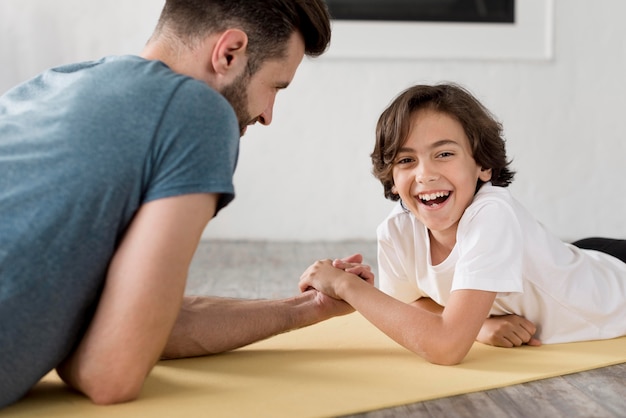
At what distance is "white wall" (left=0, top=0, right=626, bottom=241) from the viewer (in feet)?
14.4

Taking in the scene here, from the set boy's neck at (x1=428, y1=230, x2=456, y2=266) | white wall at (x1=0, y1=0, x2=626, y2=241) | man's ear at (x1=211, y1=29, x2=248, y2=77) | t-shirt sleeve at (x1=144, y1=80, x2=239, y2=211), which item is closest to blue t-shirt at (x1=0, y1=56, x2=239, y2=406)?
t-shirt sleeve at (x1=144, y1=80, x2=239, y2=211)

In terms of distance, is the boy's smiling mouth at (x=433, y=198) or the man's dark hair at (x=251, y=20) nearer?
the man's dark hair at (x=251, y=20)

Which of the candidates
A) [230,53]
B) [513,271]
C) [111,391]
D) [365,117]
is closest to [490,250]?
[513,271]

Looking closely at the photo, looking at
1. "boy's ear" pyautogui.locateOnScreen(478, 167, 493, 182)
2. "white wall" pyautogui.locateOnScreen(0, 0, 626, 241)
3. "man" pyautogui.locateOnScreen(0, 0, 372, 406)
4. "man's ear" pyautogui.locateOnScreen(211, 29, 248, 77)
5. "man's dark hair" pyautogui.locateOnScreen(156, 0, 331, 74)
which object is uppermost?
"man's dark hair" pyautogui.locateOnScreen(156, 0, 331, 74)

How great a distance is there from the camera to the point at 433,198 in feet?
5.96

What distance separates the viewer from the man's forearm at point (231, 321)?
173 centimetres

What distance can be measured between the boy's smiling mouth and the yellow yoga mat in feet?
1.03

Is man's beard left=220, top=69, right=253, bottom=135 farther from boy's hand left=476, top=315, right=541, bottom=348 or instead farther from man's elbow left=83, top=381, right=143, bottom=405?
boy's hand left=476, top=315, right=541, bottom=348

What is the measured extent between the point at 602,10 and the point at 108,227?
152 inches

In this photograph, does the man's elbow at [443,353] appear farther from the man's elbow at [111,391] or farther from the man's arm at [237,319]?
the man's elbow at [111,391]

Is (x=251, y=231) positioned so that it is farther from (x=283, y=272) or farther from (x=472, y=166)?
(x=472, y=166)

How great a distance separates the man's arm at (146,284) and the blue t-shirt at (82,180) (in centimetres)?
2

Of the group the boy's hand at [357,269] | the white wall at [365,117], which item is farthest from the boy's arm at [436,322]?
the white wall at [365,117]

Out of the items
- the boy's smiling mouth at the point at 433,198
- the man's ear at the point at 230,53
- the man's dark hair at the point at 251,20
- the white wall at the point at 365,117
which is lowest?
the white wall at the point at 365,117
